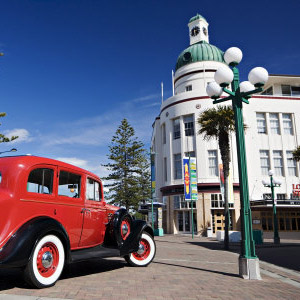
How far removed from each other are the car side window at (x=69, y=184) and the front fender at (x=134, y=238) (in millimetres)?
1734

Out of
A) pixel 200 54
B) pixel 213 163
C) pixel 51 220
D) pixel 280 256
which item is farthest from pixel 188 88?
pixel 51 220

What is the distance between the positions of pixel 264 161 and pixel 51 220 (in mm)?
30360

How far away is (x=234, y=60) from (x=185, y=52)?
30570mm

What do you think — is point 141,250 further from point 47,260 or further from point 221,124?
point 221,124

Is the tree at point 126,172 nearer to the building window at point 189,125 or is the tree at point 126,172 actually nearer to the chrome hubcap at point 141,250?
the building window at point 189,125

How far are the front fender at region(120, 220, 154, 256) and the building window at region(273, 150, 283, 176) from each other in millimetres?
27716

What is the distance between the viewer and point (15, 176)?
5.04 metres

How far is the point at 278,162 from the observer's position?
3234 cm

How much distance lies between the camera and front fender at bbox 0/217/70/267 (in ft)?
14.6

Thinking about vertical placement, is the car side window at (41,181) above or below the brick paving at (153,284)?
above

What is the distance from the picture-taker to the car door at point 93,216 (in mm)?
6281

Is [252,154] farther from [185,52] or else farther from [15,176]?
[15,176]

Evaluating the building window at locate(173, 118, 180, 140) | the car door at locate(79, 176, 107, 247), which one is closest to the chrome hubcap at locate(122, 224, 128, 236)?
the car door at locate(79, 176, 107, 247)

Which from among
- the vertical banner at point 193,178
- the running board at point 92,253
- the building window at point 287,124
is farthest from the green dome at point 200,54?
the running board at point 92,253
